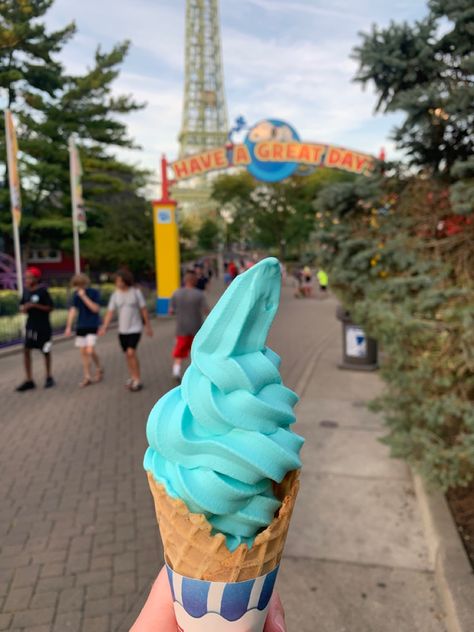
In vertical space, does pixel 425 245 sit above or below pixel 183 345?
above

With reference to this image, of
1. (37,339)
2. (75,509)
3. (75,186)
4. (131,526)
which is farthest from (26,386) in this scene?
(75,186)

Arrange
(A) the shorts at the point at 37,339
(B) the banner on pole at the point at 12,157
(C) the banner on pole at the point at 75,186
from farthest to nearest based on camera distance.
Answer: (C) the banner on pole at the point at 75,186 → (B) the banner on pole at the point at 12,157 → (A) the shorts at the point at 37,339

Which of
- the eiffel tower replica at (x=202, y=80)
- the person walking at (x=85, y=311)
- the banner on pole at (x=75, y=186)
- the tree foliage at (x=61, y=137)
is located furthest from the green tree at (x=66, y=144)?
the eiffel tower replica at (x=202, y=80)

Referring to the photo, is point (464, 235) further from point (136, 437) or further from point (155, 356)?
point (155, 356)

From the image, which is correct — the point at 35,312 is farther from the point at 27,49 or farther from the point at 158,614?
the point at 27,49

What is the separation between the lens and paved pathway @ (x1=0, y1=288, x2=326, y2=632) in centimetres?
281

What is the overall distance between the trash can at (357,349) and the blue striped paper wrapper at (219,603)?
24.1 feet

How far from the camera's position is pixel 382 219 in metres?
4.54

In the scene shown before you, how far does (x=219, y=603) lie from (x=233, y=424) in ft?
1.90

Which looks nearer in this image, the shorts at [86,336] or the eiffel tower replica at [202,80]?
the shorts at [86,336]

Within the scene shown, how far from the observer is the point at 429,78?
3998mm

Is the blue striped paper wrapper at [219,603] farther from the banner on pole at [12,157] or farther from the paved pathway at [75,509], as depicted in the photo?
the banner on pole at [12,157]

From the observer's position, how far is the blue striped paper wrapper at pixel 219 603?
1484mm

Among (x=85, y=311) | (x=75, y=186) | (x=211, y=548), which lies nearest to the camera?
(x=211, y=548)
